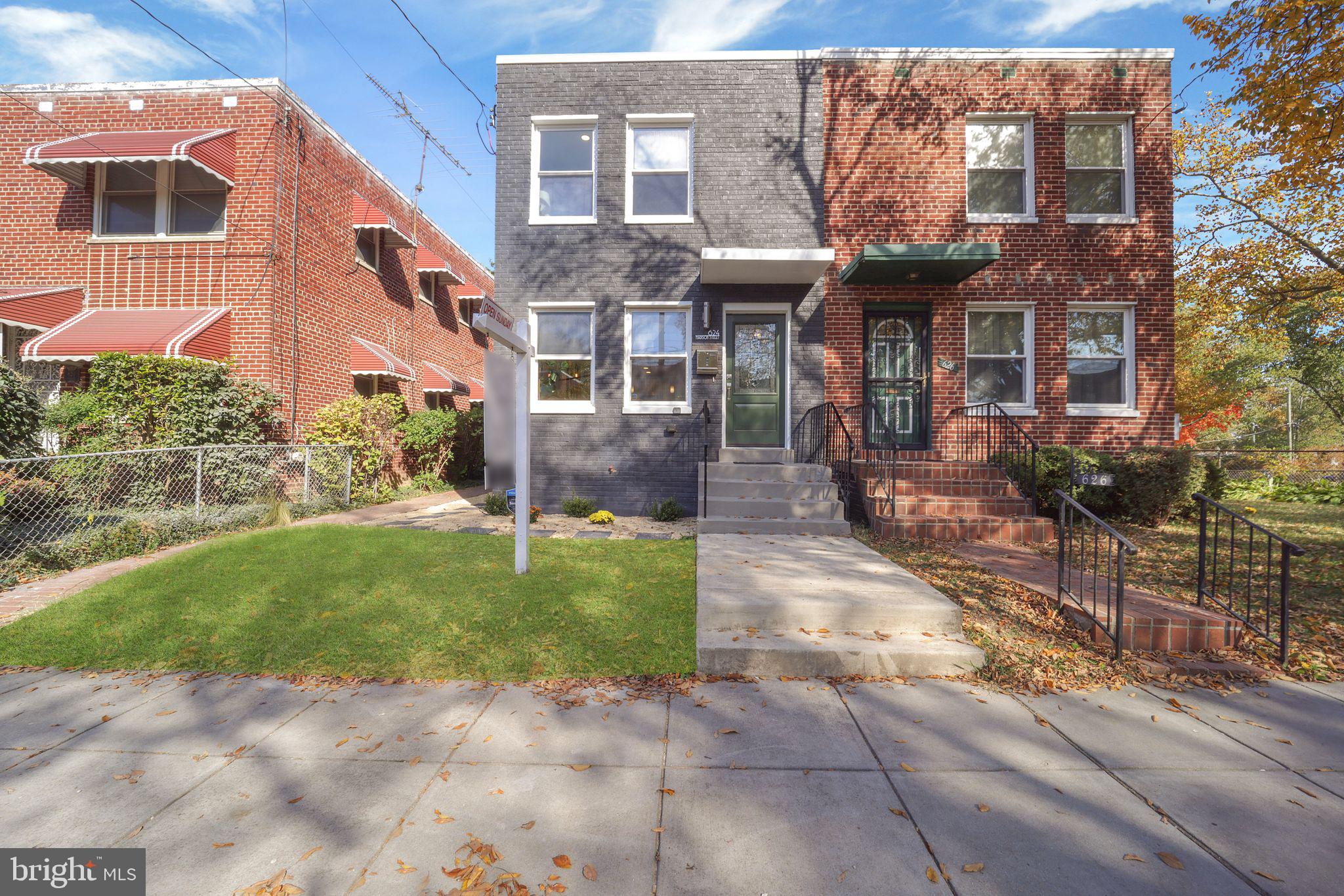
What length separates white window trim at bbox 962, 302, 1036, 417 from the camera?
944 cm

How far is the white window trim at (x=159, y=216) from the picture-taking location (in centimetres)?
1002

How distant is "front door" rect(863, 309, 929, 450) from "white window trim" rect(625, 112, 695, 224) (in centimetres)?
364

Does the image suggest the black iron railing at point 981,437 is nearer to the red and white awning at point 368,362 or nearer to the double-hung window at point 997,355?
the double-hung window at point 997,355

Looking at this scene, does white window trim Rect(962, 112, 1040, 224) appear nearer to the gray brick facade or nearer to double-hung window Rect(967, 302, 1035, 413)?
double-hung window Rect(967, 302, 1035, 413)

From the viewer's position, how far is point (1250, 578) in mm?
4012

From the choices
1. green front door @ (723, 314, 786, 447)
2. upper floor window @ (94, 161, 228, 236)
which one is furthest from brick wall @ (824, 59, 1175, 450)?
upper floor window @ (94, 161, 228, 236)

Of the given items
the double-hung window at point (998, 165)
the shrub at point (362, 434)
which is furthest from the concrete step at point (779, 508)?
the shrub at point (362, 434)

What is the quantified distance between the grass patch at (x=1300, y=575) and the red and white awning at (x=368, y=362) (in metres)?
13.1

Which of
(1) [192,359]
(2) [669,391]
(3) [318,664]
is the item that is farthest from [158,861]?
(1) [192,359]

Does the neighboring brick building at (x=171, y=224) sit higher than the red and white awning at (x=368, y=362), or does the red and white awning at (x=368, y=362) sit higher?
the neighboring brick building at (x=171, y=224)

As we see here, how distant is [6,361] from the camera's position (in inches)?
375

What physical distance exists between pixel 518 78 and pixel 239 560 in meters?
8.71

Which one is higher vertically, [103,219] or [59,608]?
[103,219]

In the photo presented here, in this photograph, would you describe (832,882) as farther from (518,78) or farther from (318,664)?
(518,78)
